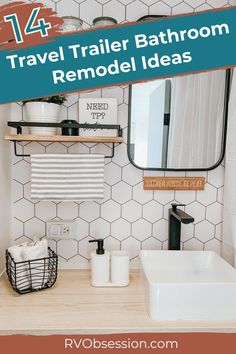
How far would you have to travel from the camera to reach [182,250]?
1.32 meters

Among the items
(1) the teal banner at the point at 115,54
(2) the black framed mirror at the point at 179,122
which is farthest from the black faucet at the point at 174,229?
(1) the teal banner at the point at 115,54

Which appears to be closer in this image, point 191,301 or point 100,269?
point 191,301

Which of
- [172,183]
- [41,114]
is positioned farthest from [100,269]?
[41,114]

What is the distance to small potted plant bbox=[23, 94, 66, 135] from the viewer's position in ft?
3.64

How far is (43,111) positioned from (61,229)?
50cm

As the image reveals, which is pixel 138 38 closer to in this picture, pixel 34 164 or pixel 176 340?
pixel 34 164

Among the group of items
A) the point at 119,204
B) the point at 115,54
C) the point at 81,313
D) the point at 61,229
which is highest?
the point at 115,54

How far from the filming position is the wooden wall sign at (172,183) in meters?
1.28

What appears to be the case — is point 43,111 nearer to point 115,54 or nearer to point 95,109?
point 95,109

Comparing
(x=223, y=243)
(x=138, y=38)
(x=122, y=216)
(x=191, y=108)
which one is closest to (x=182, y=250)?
(x=223, y=243)

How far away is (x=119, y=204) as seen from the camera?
1296mm

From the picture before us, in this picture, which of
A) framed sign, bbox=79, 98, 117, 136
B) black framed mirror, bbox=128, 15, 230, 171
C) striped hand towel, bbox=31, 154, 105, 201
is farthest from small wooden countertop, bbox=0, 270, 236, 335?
framed sign, bbox=79, 98, 117, 136

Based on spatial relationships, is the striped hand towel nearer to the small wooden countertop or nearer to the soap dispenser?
the soap dispenser

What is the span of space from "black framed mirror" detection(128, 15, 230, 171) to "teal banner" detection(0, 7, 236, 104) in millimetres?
109
